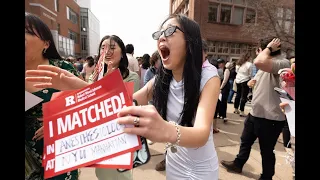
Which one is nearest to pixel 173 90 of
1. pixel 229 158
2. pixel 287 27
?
pixel 229 158

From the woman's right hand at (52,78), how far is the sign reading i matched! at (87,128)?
32 centimetres

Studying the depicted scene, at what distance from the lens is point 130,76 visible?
218cm

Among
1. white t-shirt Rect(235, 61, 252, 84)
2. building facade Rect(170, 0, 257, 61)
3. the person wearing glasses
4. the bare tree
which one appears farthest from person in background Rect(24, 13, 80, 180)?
building facade Rect(170, 0, 257, 61)

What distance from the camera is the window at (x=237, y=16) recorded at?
19.7 m

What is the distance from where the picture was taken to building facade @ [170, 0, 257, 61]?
1859 centimetres

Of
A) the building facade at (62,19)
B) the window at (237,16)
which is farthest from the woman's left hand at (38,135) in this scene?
the building facade at (62,19)

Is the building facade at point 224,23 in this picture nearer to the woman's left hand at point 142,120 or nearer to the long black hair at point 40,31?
the long black hair at point 40,31

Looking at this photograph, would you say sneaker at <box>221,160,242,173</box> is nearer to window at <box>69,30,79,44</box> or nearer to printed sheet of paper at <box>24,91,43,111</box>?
printed sheet of paper at <box>24,91,43,111</box>

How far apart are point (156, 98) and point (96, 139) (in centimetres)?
67

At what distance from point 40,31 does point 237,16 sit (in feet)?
70.2

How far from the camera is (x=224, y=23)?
19.1 m

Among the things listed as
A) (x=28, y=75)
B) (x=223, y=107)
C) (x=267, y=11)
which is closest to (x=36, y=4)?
(x=267, y=11)
